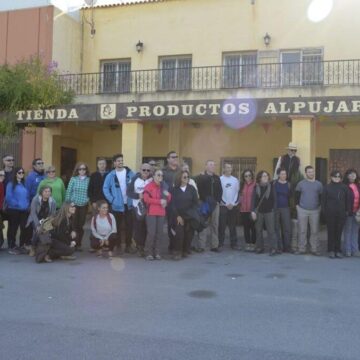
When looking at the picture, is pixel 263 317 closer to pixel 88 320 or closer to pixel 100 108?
pixel 88 320

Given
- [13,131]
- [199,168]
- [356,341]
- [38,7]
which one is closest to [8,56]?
[38,7]

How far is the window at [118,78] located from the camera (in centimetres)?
1734

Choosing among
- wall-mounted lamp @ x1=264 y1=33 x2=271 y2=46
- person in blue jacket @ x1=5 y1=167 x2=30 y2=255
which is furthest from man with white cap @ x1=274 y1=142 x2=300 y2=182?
wall-mounted lamp @ x1=264 y1=33 x2=271 y2=46

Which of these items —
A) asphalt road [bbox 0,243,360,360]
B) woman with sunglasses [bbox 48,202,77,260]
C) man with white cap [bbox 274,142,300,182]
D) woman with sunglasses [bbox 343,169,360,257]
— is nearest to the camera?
asphalt road [bbox 0,243,360,360]

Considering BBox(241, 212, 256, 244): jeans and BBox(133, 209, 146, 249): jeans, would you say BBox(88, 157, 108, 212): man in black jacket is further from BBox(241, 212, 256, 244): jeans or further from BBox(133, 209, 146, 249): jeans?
BBox(241, 212, 256, 244): jeans

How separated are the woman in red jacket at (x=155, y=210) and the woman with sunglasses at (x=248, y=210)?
1.81 meters

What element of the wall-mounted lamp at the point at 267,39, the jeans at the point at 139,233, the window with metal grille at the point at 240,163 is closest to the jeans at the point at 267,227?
the jeans at the point at 139,233

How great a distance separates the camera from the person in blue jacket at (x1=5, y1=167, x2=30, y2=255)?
9.93m

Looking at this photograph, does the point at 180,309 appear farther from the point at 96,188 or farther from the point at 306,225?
the point at 306,225

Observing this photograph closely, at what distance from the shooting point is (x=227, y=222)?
35.2ft

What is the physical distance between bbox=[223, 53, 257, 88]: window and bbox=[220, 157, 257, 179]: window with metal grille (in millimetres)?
2303

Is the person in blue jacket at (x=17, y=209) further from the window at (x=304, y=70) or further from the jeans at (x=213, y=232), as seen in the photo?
the window at (x=304, y=70)

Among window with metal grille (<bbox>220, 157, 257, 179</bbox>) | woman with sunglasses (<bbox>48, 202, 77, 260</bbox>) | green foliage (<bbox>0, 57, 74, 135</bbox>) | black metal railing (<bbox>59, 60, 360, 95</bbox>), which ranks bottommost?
woman with sunglasses (<bbox>48, 202, 77, 260</bbox>)

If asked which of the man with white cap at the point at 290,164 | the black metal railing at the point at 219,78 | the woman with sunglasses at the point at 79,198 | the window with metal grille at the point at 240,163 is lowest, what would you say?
the woman with sunglasses at the point at 79,198
